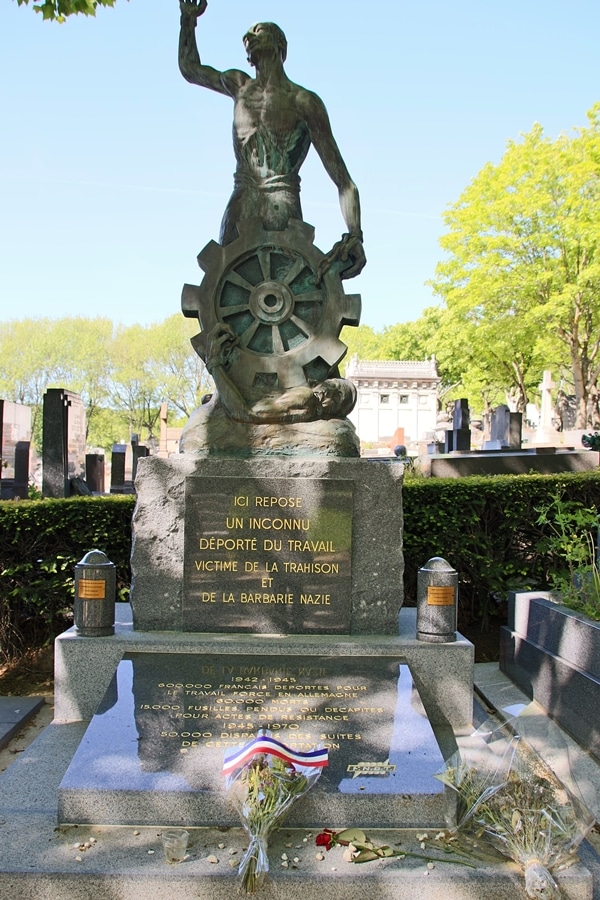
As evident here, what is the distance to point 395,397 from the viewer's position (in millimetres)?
62781

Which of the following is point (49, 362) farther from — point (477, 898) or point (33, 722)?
point (477, 898)

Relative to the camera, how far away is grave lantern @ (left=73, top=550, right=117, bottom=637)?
4.88 m

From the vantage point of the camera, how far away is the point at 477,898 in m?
2.83

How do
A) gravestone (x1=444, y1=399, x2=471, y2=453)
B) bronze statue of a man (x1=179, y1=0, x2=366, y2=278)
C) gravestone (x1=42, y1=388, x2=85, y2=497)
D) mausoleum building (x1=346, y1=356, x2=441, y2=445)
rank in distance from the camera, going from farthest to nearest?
mausoleum building (x1=346, y1=356, x2=441, y2=445), gravestone (x1=444, y1=399, x2=471, y2=453), gravestone (x1=42, y1=388, x2=85, y2=497), bronze statue of a man (x1=179, y1=0, x2=366, y2=278)

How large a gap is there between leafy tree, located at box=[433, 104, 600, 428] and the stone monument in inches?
802

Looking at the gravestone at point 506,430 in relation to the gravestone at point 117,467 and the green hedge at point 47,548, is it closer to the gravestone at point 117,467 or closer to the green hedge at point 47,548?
the gravestone at point 117,467

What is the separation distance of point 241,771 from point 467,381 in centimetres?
3201

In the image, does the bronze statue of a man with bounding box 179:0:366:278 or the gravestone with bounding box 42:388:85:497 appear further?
the gravestone with bounding box 42:388:85:497

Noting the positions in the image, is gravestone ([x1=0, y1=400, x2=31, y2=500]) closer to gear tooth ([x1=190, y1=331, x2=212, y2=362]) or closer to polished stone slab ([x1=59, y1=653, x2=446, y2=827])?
gear tooth ([x1=190, y1=331, x2=212, y2=362])

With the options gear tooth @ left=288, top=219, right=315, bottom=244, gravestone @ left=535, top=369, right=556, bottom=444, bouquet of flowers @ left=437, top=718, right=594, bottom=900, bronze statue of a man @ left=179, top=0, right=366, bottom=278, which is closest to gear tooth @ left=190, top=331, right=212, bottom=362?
bronze statue of a man @ left=179, top=0, right=366, bottom=278

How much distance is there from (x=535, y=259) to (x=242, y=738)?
25.3 meters

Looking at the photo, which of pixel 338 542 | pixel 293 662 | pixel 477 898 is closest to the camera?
pixel 477 898

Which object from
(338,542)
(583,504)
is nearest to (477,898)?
(338,542)

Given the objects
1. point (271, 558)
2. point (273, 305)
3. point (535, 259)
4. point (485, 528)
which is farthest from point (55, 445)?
point (535, 259)
